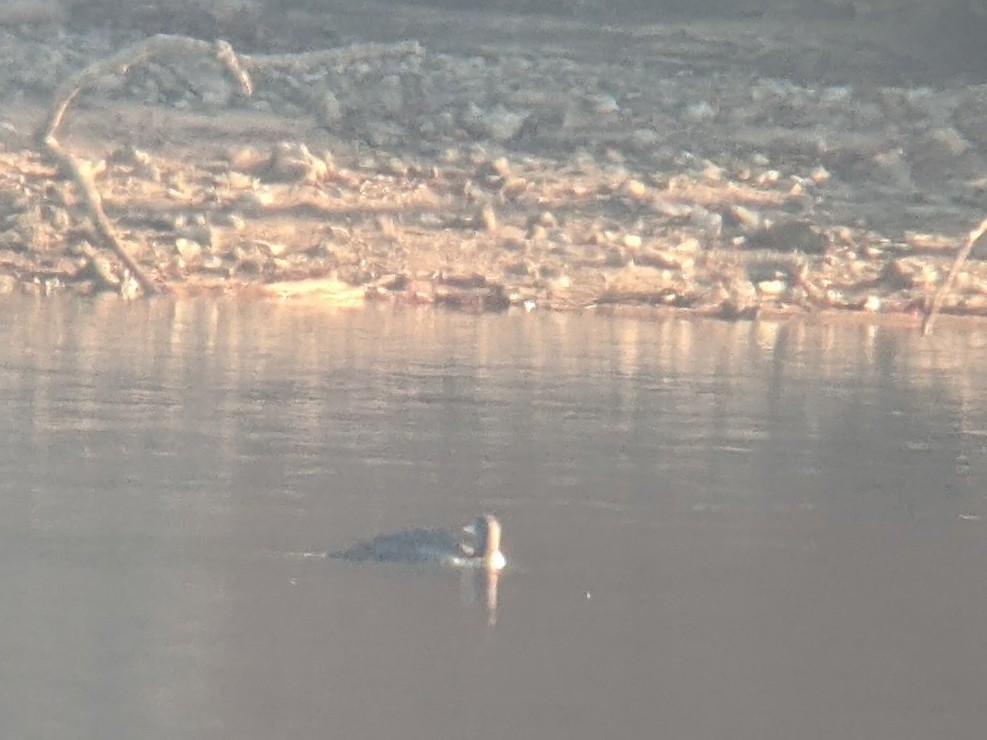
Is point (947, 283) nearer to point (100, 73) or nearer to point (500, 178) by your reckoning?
point (500, 178)

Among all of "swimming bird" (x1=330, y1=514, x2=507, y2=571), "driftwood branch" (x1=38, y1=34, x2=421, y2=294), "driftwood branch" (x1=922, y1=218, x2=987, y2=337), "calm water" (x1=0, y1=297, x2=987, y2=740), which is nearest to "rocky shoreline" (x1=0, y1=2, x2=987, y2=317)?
"driftwood branch" (x1=38, y1=34, x2=421, y2=294)

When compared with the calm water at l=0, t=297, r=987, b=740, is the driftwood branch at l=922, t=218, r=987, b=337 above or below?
above

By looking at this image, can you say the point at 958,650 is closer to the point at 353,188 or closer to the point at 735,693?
the point at 735,693

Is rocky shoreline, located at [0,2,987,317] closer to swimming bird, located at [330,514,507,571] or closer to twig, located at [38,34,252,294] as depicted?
twig, located at [38,34,252,294]

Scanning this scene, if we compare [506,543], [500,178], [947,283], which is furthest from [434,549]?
[500,178]

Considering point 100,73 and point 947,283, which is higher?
point 100,73

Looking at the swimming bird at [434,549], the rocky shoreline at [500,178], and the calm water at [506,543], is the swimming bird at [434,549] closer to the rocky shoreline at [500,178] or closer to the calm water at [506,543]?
the calm water at [506,543]
